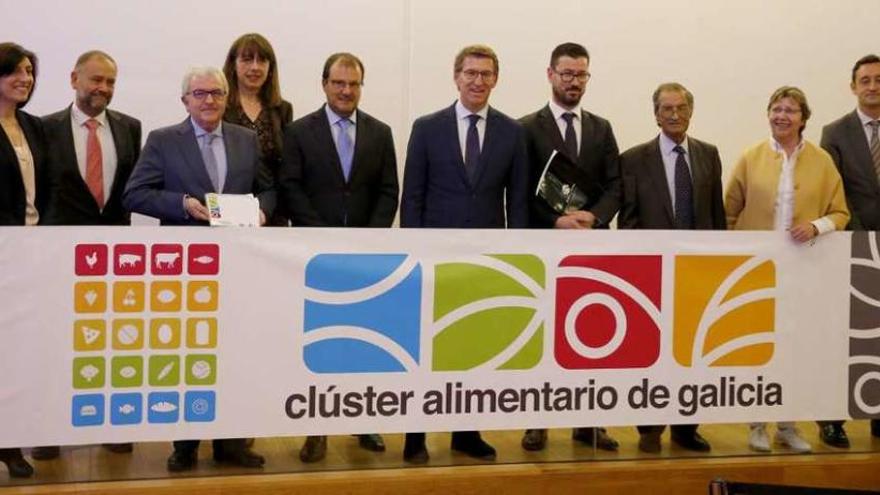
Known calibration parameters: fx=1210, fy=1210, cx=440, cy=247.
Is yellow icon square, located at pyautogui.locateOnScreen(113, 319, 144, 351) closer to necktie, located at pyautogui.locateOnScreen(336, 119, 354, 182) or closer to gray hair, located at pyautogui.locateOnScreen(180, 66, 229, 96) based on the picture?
gray hair, located at pyautogui.locateOnScreen(180, 66, 229, 96)

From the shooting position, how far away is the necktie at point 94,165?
15.7 ft

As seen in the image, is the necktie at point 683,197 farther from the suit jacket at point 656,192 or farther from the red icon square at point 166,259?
the red icon square at point 166,259

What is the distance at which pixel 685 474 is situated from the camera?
459 centimetres

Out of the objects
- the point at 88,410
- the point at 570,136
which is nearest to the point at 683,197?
the point at 570,136

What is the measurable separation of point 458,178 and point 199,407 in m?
1.40

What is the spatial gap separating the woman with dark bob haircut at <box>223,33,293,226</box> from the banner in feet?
2.96

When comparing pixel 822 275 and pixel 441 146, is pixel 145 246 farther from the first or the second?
pixel 822 275

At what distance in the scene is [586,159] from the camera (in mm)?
5059

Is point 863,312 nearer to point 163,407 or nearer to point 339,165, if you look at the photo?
point 339,165

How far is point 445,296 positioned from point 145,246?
106 cm

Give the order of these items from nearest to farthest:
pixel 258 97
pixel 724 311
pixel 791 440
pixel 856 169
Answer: pixel 724 311
pixel 791 440
pixel 258 97
pixel 856 169

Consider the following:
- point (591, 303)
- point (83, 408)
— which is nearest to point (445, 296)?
point (591, 303)

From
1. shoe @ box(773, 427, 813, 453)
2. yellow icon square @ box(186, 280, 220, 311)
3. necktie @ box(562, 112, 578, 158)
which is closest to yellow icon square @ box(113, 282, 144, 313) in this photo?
yellow icon square @ box(186, 280, 220, 311)

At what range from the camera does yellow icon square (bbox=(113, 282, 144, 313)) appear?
3.99 meters
